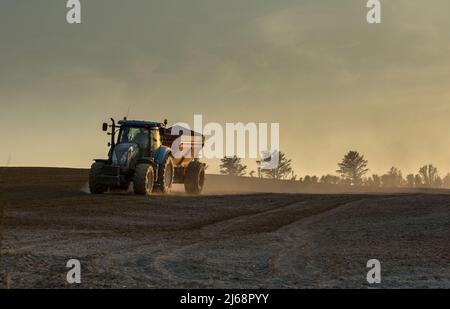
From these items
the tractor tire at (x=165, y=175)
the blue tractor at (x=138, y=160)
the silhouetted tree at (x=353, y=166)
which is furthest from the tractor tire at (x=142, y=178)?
the silhouetted tree at (x=353, y=166)

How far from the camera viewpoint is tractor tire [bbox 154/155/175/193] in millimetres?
26781

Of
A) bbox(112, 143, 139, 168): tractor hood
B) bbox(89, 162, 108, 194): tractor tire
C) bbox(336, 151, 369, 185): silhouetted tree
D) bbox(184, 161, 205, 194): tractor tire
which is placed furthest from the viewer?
bbox(336, 151, 369, 185): silhouetted tree

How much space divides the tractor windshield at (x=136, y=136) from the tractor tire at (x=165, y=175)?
1165 millimetres

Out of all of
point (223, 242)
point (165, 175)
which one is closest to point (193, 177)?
point (165, 175)

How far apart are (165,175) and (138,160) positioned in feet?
5.85

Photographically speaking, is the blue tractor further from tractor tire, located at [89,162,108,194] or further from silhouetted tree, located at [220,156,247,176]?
silhouetted tree, located at [220,156,247,176]

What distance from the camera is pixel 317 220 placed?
62.3ft

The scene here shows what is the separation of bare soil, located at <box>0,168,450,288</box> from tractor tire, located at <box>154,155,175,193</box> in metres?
2.53

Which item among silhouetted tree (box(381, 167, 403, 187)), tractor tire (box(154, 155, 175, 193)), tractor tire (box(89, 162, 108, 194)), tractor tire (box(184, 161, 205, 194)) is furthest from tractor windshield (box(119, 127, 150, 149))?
silhouetted tree (box(381, 167, 403, 187))

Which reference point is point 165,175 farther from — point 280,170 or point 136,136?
point 280,170

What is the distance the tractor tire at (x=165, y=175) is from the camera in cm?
2678

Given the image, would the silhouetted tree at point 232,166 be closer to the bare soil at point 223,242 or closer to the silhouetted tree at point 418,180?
the silhouetted tree at point 418,180
